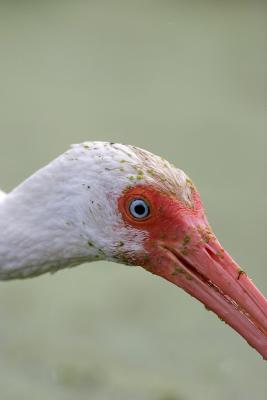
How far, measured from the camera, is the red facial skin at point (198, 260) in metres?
3.45

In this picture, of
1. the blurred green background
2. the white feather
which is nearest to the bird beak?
the white feather

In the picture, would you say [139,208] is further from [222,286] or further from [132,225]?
[222,286]

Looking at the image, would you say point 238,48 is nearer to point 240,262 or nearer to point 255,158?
point 255,158

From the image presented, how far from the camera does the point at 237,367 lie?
551cm

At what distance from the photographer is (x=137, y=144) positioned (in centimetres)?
725

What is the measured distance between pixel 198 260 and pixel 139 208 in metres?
0.31

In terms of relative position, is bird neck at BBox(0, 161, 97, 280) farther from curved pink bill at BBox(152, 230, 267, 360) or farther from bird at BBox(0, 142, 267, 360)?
curved pink bill at BBox(152, 230, 267, 360)

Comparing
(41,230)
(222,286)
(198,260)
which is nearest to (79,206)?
(41,230)

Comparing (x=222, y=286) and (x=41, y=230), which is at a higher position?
(x=41, y=230)

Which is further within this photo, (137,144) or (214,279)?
(137,144)

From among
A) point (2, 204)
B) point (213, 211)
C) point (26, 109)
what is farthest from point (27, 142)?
point (2, 204)

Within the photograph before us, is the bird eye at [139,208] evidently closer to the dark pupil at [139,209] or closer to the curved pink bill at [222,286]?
the dark pupil at [139,209]

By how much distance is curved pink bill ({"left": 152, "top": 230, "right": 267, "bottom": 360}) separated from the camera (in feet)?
11.3

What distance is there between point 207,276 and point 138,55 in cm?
524
